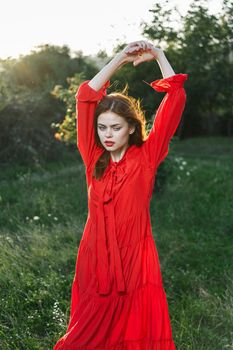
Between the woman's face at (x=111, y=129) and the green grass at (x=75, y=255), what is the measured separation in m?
1.37

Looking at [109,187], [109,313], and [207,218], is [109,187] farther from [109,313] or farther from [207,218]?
[207,218]

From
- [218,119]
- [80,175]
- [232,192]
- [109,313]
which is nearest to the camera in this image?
[109,313]

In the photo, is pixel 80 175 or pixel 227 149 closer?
pixel 80 175

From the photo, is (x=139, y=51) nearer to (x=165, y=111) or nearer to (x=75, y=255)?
(x=165, y=111)

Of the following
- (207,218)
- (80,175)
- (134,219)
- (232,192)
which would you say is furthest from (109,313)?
(80,175)

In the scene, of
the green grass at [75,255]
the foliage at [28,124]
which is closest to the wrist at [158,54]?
the green grass at [75,255]

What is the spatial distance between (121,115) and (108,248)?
63cm

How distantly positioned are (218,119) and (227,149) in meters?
6.05

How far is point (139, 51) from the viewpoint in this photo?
2.92 meters

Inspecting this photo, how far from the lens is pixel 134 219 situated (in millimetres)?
2875

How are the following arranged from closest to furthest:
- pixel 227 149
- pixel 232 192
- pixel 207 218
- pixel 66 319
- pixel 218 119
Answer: pixel 66 319 → pixel 207 218 → pixel 232 192 → pixel 227 149 → pixel 218 119

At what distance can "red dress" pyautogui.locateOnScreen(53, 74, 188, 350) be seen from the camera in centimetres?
284

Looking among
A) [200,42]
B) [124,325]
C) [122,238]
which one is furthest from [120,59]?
[200,42]

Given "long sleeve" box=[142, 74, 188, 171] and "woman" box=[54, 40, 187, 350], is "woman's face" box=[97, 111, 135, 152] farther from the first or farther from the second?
"long sleeve" box=[142, 74, 188, 171]
